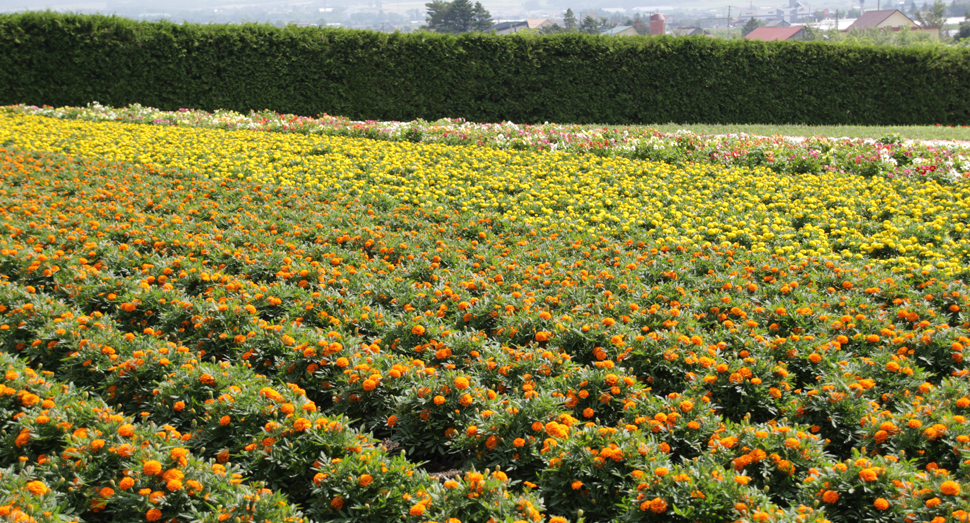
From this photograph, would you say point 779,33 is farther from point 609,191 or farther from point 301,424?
point 301,424

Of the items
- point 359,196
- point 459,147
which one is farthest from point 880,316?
point 459,147

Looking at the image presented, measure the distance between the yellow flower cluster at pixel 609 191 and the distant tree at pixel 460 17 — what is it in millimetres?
73319

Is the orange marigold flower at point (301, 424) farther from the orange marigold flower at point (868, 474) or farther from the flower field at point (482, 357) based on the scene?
the orange marigold flower at point (868, 474)

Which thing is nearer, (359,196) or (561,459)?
(561,459)

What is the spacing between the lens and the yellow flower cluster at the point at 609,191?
208 inches

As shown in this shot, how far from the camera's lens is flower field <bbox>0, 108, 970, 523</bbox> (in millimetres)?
2371

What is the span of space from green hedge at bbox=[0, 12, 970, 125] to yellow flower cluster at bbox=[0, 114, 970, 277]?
642cm

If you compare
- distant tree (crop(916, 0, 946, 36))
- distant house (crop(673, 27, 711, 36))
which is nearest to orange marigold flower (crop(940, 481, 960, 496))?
distant house (crop(673, 27, 711, 36))

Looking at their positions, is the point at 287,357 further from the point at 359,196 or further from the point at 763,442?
the point at 359,196

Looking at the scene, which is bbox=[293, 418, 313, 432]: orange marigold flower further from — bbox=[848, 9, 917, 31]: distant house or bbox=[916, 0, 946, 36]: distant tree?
bbox=[916, 0, 946, 36]: distant tree

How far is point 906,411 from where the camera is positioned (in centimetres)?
274

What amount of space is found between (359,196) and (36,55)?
14.5m

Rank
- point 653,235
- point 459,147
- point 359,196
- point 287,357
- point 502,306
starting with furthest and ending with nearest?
point 459,147
point 359,196
point 653,235
point 502,306
point 287,357

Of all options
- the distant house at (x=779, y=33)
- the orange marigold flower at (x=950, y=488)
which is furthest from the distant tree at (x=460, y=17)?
the orange marigold flower at (x=950, y=488)
